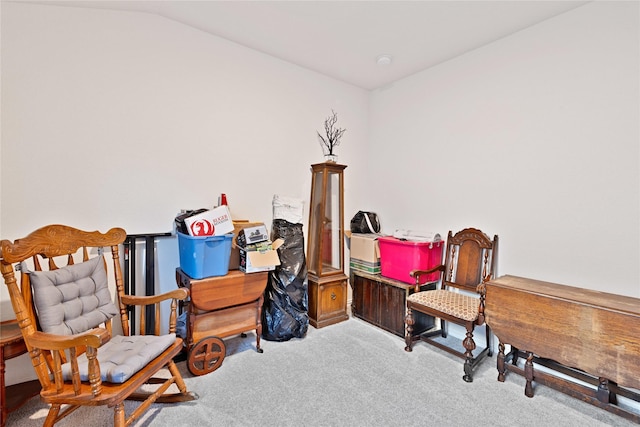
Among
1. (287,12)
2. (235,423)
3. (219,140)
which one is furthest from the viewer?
(219,140)

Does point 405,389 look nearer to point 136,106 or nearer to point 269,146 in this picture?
point 269,146

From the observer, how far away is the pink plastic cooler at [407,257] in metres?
2.74

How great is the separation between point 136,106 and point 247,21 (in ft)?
3.62

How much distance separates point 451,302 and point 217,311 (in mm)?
1862

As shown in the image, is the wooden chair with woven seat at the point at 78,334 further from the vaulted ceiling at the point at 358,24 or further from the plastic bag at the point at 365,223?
the plastic bag at the point at 365,223

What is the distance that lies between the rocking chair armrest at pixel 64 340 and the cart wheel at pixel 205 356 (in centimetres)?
83

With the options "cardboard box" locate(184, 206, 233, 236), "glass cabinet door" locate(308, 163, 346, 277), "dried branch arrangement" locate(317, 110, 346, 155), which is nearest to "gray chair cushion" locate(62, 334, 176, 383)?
"cardboard box" locate(184, 206, 233, 236)

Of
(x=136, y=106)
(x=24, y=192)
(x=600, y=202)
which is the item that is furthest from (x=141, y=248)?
(x=600, y=202)

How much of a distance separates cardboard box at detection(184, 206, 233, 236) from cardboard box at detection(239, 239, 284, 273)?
9.6 inches

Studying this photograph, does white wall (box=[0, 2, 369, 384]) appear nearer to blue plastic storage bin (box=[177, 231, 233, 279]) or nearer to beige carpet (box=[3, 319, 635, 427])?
blue plastic storage bin (box=[177, 231, 233, 279])

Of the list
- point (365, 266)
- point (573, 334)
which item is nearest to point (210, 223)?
point (365, 266)

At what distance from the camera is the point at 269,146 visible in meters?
2.95

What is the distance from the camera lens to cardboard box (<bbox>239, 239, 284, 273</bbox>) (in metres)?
2.30

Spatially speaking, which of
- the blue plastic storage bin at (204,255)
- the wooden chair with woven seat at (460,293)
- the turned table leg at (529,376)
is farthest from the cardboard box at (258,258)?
the turned table leg at (529,376)
